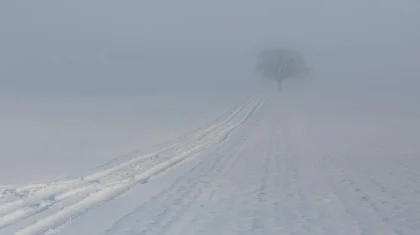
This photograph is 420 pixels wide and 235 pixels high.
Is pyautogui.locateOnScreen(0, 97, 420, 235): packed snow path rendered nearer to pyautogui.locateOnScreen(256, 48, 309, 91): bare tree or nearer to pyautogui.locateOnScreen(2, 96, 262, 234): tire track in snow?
pyautogui.locateOnScreen(2, 96, 262, 234): tire track in snow

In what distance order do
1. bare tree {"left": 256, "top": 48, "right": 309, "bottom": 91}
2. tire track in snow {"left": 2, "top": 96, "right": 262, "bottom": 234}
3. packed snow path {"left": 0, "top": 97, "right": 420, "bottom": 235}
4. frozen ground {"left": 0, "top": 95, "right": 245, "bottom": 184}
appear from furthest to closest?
bare tree {"left": 256, "top": 48, "right": 309, "bottom": 91}
frozen ground {"left": 0, "top": 95, "right": 245, "bottom": 184}
packed snow path {"left": 0, "top": 97, "right": 420, "bottom": 235}
tire track in snow {"left": 2, "top": 96, "right": 262, "bottom": 234}

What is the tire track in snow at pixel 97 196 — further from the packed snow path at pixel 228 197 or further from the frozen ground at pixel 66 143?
the frozen ground at pixel 66 143

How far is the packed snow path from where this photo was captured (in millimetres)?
8656

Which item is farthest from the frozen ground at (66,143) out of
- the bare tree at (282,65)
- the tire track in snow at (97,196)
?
the bare tree at (282,65)

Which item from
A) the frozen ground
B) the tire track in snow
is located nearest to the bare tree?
the frozen ground

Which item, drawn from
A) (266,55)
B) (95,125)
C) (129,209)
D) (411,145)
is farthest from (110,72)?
(129,209)

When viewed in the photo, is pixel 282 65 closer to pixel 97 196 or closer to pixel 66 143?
pixel 66 143

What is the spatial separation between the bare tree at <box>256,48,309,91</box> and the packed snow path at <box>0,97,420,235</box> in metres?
73.0

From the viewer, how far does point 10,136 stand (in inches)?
947

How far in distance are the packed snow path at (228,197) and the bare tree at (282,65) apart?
73038 millimetres

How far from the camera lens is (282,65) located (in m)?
89.8

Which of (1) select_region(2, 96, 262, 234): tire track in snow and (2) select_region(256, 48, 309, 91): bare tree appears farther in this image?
(2) select_region(256, 48, 309, 91): bare tree

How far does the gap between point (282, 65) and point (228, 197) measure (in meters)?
80.1

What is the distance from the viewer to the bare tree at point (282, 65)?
90000 mm
